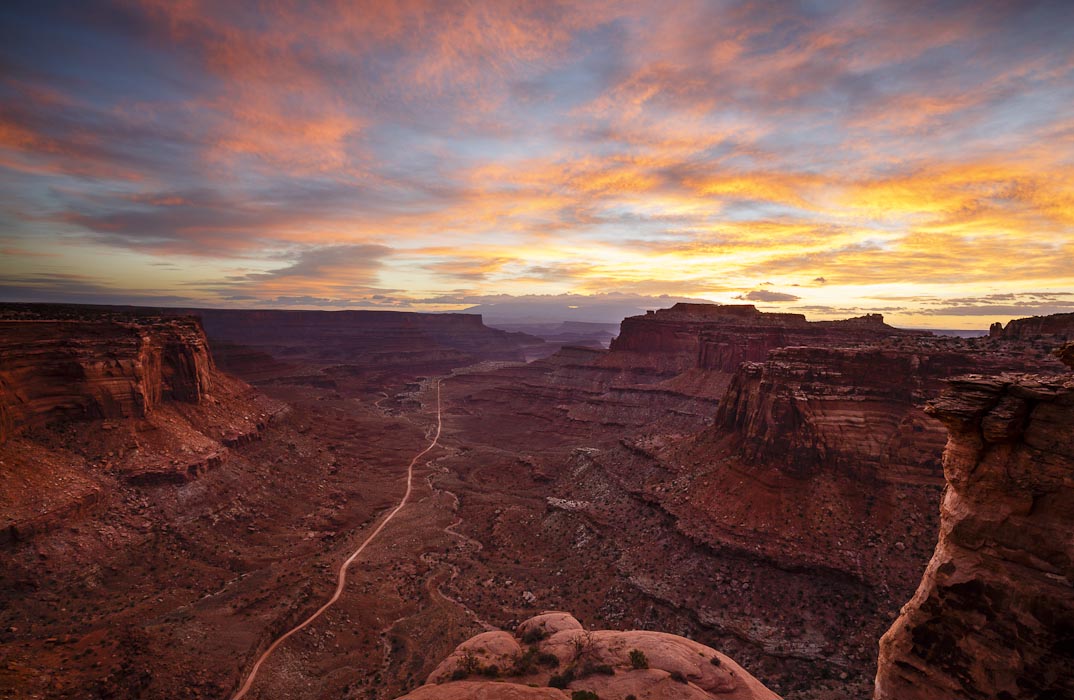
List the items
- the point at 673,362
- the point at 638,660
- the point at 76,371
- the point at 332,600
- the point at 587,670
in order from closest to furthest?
the point at 587,670 < the point at 638,660 < the point at 332,600 < the point at 76,371 < the point at 673,362

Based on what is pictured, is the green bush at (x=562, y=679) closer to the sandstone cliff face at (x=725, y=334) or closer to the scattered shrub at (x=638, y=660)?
the scattered shrub at (x=638, y=660)

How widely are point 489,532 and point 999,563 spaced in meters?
36.1

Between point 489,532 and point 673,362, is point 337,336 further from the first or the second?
point 489,532

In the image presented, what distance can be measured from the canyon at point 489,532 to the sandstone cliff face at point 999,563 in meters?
0.07

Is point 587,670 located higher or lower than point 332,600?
higher

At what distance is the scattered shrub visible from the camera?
57.6 ft

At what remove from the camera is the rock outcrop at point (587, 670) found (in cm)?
1585

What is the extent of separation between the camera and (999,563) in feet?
34.5

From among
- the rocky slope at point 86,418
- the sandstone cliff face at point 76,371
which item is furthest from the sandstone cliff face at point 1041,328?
the sandstone cliff face at point 76,371

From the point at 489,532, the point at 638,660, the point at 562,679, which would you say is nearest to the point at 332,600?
the point at 489,532

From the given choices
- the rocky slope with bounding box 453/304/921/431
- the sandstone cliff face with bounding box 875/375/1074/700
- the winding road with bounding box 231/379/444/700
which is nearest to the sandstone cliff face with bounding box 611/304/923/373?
the rocky slope with bounding box 453/304/921/431

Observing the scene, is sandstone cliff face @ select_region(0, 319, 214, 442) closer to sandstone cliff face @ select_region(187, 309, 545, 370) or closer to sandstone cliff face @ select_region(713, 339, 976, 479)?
sandstone cliff face @ select_region(713, 339, 976, 479)

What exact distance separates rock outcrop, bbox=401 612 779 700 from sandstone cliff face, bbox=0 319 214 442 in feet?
117

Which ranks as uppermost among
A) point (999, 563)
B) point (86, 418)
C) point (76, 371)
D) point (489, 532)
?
point (76, 371)
